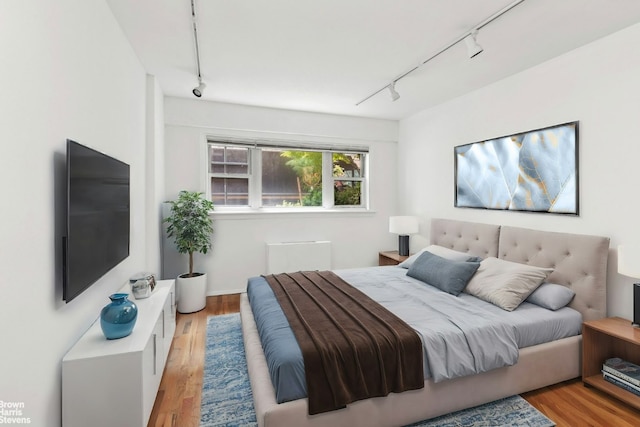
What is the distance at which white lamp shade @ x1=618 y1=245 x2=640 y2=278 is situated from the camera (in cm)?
202

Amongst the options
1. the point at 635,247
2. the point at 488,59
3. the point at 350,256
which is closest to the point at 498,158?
the point at 488,59

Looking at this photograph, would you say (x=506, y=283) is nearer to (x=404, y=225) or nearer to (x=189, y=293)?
(x=404, y=225)

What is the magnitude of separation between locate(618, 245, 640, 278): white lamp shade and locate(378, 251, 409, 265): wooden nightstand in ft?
7.91

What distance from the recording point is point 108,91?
2238mm

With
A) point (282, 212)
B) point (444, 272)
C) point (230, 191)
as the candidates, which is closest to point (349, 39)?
point (444, 272)

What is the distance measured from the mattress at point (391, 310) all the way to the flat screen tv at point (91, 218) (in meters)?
1.08

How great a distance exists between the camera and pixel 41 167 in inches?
55.3

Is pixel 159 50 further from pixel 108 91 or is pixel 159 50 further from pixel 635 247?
pixel 635 247

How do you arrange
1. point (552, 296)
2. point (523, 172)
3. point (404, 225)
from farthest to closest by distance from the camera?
point (404, 225), point (523, 172), point (552, 296)

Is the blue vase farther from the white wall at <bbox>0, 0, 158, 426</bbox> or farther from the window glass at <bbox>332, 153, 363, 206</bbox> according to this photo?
the window glass at <bbox>332, 153, 363, 206</bbox>

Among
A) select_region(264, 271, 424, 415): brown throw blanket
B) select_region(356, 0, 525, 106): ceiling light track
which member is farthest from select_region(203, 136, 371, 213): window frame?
select_region(264, 271, 424, 415): brown throw blanket

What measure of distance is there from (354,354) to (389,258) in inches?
118

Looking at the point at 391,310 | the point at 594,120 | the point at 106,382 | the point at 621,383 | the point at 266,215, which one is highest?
the point at 594,120

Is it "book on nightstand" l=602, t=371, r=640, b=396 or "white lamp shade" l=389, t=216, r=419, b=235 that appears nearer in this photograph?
"book on nightstand" l=602, t=371, r=640, b=396
